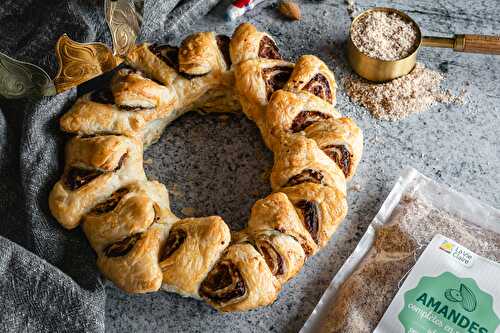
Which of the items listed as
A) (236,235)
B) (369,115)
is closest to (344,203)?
(236,235)

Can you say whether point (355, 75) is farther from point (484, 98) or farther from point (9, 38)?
point (9, 38)

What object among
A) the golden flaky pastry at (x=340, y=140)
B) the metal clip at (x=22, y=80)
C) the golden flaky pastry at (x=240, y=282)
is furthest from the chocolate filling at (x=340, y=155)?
the metal clip at (x=22, y=80)

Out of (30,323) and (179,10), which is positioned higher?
(179,10)

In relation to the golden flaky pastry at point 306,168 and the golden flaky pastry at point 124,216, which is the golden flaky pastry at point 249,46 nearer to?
the golden flaky pastry at point 306,168

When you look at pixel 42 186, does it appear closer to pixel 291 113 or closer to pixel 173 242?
pixel 173 242

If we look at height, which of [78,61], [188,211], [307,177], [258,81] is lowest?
[188,211]

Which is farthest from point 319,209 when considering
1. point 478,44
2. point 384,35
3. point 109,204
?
point 478,44
